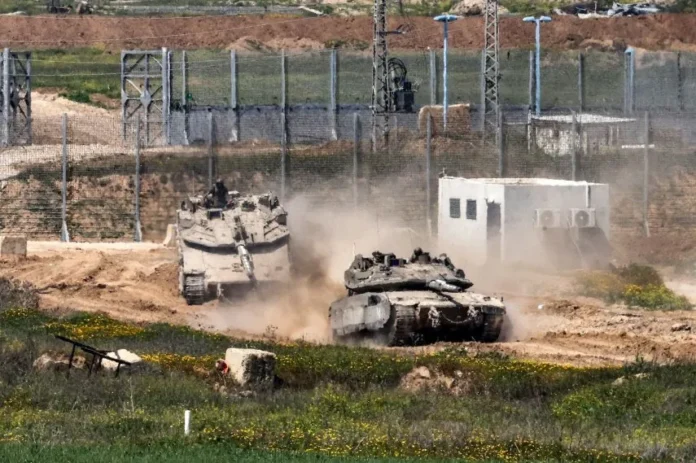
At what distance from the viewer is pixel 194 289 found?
131 feet

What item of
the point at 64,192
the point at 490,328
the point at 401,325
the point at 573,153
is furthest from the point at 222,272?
the point at 573,153

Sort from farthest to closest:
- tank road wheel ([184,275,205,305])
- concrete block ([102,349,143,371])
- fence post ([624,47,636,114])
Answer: fence post ([624,47,636,114]) → tank road wheel ([184,275,205,305]) → concrete block ([102,349,143,371])

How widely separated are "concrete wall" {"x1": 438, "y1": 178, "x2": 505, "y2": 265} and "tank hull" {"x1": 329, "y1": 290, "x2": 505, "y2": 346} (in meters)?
9.72

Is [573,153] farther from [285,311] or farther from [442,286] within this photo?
[442,286]

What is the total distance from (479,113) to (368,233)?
7.28 metres

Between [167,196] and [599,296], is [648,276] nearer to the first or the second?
[599,296]

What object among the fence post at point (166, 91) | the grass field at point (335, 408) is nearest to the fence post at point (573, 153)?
the fence post at point (166, 91)

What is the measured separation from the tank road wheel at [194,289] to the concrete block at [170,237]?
644 centimetres

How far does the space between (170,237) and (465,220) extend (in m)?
7.64

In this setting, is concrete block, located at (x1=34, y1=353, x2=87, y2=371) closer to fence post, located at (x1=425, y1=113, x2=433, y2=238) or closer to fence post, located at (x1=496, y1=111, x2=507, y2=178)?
fence post, located at (x1=425, y1=113, x2=433, y2=238)

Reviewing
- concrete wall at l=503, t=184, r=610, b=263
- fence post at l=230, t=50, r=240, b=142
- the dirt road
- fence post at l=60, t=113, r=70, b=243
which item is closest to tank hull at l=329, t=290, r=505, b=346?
the dirt road

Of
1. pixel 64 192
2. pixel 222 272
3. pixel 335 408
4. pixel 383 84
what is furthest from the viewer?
pixel 383 84

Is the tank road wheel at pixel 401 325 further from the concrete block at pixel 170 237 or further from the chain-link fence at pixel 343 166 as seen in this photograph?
the concrete block at pixel 170 237

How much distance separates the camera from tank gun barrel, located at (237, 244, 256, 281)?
131ft
